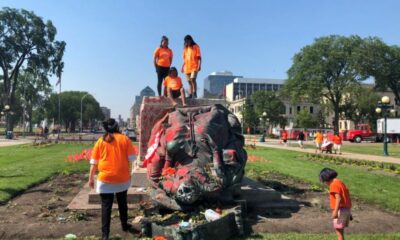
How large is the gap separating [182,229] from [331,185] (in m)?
1.95

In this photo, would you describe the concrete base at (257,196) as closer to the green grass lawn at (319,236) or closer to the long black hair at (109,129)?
the green grass lawn at (319,236)

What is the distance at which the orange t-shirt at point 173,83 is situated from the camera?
10.3 metres

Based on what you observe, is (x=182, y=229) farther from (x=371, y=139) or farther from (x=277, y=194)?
(x=371, y=139)

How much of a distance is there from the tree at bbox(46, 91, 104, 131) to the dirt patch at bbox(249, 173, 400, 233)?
89041mm

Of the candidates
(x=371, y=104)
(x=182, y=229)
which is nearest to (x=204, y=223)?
(x=182, y=229)

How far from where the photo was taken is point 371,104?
249 feet

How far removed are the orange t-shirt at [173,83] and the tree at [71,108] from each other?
86394 millimetres

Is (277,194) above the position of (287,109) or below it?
below

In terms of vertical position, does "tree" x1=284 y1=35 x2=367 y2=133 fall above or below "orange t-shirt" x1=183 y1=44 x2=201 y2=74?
above

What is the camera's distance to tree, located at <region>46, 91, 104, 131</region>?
94.0m

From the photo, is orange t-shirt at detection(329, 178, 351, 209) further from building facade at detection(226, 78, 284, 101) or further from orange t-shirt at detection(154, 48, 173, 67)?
building facade at detection(226, 78, 284, 101)

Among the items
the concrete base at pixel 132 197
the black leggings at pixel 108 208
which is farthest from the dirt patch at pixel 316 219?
the concrete base at pixel 132 197

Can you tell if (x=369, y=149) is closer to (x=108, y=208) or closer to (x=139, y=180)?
(x=139, y=180)

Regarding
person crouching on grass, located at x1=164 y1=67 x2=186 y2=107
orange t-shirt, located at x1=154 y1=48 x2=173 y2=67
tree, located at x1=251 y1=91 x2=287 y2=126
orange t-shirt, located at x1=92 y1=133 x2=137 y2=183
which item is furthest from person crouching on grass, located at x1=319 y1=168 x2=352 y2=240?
tree, located at x1=251 y1=91 x2=287 y2=126
